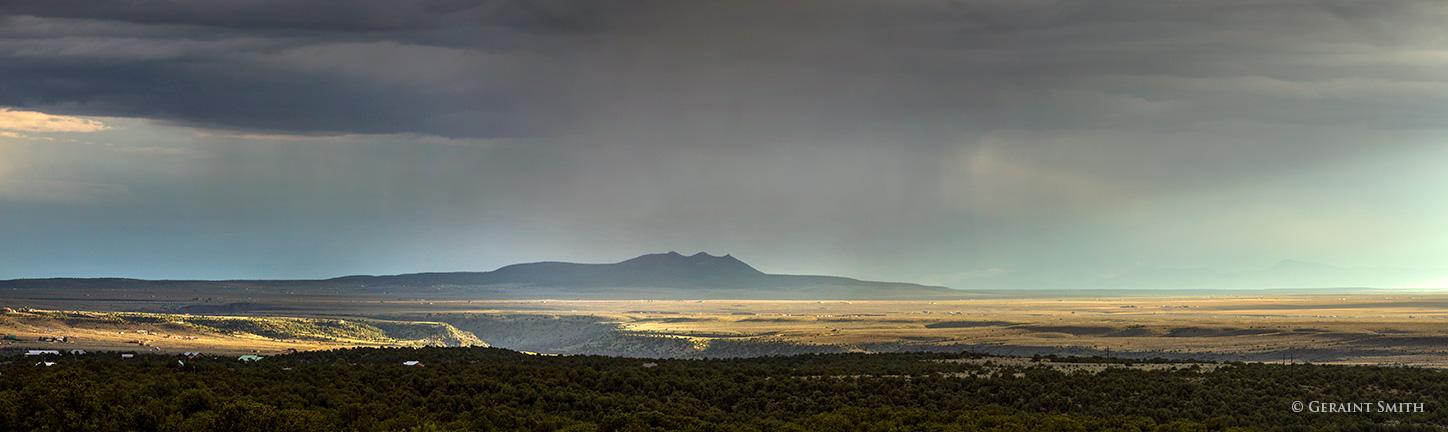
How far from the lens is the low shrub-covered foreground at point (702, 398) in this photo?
21.8 meters

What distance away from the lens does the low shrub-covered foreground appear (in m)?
21.8

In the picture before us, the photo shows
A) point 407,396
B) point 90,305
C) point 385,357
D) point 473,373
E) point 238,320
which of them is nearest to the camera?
point 407,396

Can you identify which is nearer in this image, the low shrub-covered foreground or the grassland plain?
the low shrub-covered foreground

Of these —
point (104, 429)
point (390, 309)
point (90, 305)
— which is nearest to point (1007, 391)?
point (104, 429)

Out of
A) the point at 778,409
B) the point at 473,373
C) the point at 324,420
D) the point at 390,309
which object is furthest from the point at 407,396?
the point at 390,309

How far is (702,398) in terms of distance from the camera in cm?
3481

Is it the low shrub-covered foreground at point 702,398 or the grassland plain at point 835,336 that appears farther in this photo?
the grassland plain at point 835,336

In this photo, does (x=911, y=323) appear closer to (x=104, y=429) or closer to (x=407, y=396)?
(x=407, y=396)

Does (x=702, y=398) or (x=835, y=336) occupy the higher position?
(x=702, y=398)

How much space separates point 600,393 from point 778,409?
564cm

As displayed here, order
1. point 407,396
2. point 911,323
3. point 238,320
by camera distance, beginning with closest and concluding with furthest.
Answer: point 407,396, point 238,320, point 911,323

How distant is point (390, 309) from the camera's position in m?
171

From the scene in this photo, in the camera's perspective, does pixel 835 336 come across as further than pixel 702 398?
Yes

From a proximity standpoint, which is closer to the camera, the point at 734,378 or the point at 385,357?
the point at 734,378
